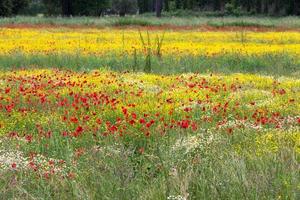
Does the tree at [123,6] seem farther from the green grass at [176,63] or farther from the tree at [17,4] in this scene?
the green grass at [176,63]

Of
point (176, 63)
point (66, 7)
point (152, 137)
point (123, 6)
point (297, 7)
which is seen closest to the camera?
point (152, 137)

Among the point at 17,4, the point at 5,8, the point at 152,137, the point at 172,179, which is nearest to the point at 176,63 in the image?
the point at 152,137

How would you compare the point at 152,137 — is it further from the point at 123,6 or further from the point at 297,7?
the point at 123,6

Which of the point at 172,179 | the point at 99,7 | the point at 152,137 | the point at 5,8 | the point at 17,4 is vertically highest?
the point at 172,179

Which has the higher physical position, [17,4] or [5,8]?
[17,4]

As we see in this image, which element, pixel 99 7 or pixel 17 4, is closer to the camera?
pixel 17 4

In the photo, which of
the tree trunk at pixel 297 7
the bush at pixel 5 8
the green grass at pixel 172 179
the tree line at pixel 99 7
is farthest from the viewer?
the tree trunk at pixel 297 7

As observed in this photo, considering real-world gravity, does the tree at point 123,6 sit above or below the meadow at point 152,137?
below

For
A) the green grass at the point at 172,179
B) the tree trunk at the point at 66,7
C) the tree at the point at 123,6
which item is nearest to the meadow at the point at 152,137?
the green grass at the point at 172,179

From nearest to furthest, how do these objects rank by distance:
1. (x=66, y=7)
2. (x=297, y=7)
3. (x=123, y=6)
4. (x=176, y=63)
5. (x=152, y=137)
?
(x=152, y=137)
(x=176, y=63)
(x=66, y=7)
(x=297, y=7)
(x=123, y=6)

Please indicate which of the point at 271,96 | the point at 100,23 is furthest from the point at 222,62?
the point at 100,23

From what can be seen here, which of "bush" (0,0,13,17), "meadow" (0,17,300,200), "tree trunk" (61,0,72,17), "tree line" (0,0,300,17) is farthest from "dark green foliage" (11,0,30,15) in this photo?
"meadow" (0,17,300,200)

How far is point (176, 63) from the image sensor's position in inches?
803

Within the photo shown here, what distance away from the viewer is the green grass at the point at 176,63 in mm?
19266
